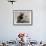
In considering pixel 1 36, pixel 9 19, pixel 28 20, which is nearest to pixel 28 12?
pixel 28 20

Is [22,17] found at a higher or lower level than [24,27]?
higher

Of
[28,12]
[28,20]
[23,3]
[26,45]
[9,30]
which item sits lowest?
[26,45]

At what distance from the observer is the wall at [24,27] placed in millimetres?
4680

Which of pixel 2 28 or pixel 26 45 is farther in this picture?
pixel 2 28

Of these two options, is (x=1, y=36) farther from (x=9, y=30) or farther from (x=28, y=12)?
(x=28, y=12)

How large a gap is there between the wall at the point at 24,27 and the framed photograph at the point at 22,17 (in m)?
0.11

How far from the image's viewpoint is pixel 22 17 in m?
4.75

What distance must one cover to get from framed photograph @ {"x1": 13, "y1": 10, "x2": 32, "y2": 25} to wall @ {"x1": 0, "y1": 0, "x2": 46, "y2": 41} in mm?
110

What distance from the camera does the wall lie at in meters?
4.68

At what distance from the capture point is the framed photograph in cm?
471

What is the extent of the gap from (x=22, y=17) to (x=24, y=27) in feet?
1.23

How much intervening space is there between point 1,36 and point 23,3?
1.45m

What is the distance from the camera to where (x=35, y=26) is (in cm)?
469

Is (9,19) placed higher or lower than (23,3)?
lower
